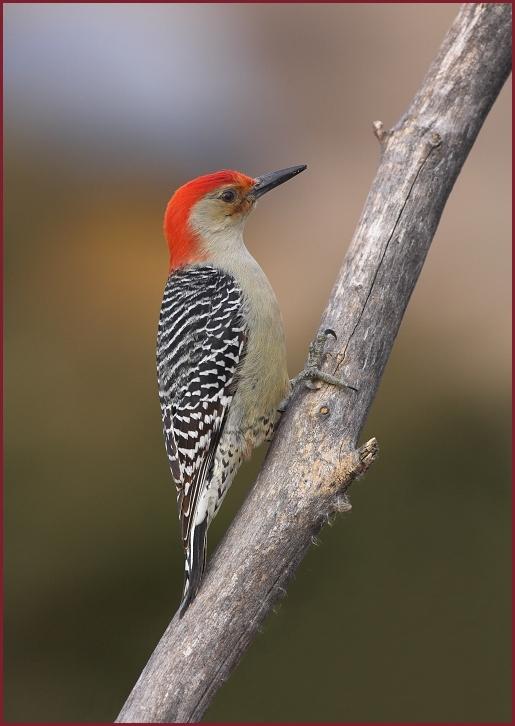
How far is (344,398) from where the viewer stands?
3.90m

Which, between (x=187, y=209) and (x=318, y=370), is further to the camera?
(x=187, y=209)

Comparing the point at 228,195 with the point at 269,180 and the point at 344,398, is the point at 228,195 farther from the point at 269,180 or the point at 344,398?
the point at 344,398

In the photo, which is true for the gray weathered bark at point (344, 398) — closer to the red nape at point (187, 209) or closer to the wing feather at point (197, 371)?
the wing feather at point (197, 371)

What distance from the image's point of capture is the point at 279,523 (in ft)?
12.0

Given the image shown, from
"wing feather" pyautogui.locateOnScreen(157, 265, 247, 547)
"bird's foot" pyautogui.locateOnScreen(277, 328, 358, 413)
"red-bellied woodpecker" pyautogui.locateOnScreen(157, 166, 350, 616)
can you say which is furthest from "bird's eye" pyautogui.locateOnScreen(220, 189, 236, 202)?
"bird's foot" pyautogui.locateOnScreen(277, 328, 358, 413)

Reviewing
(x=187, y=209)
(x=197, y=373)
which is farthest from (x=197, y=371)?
(x=187, y=209)

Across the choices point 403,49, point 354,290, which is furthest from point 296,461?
point 403,49

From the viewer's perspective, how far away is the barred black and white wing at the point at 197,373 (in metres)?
4.15

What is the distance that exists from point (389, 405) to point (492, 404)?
113cm

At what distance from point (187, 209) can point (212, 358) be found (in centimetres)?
93

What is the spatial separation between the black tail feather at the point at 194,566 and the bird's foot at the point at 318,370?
0.88 meters

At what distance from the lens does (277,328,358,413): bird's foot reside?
3.93 meters

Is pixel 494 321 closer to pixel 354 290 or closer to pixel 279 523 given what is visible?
pixel 354 290

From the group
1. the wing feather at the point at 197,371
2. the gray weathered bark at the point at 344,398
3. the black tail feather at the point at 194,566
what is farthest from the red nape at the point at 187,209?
the black tail feather at the point at 194,566
